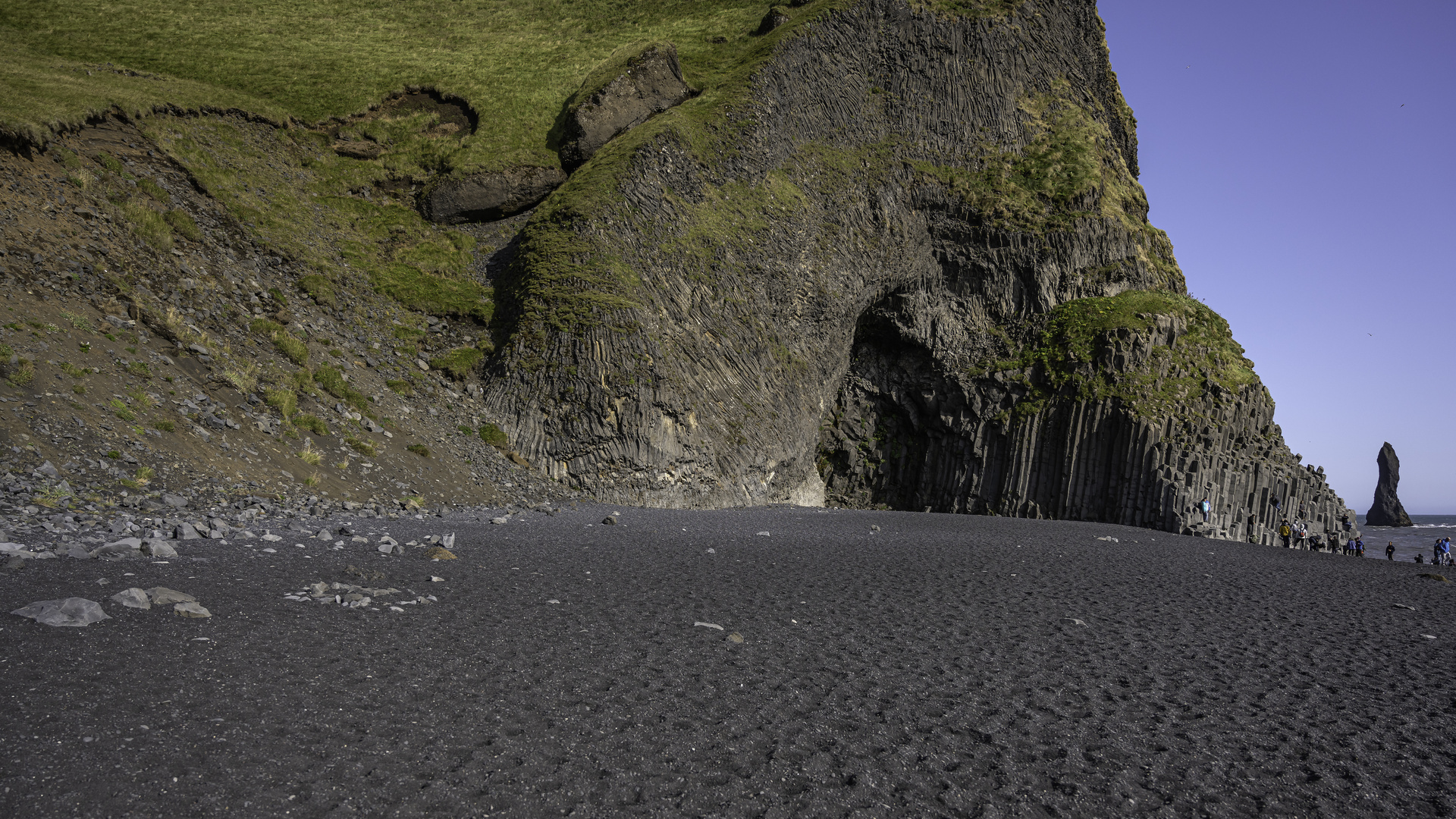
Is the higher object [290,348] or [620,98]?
[620,98]

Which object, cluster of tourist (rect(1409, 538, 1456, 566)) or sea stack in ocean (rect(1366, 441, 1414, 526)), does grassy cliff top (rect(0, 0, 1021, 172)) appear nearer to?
cluster of tourist (rect(1409, 538, 1456, 566))

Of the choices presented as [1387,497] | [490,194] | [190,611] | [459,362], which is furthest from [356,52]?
[1387,497]

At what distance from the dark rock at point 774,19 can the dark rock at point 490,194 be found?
73.2 feet

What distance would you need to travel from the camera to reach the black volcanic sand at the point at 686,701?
173 inches

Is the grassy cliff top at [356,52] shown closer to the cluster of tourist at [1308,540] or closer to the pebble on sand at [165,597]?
the pebble on sand at [165,597]

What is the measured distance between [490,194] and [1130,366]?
1386 inches

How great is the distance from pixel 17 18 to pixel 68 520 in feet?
179

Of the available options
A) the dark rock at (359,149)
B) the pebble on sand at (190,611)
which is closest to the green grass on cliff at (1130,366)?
the dark rock at (359,149)

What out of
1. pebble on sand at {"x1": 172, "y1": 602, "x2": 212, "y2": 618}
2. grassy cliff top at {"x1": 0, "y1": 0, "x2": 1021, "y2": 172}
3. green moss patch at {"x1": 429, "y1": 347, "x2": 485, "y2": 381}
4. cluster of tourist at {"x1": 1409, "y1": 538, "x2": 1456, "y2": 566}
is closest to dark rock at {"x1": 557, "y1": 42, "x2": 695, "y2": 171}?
grassy cliff top at {"x1": 0, "y1": 0, "x2": 1021, "y2": 172}

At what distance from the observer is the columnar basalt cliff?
1086 inches

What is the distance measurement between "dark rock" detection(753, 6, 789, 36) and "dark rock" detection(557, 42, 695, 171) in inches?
476

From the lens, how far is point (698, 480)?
2839cm

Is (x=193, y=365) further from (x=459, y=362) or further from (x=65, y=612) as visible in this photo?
(x=65, y=612)

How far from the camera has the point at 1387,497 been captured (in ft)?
370
